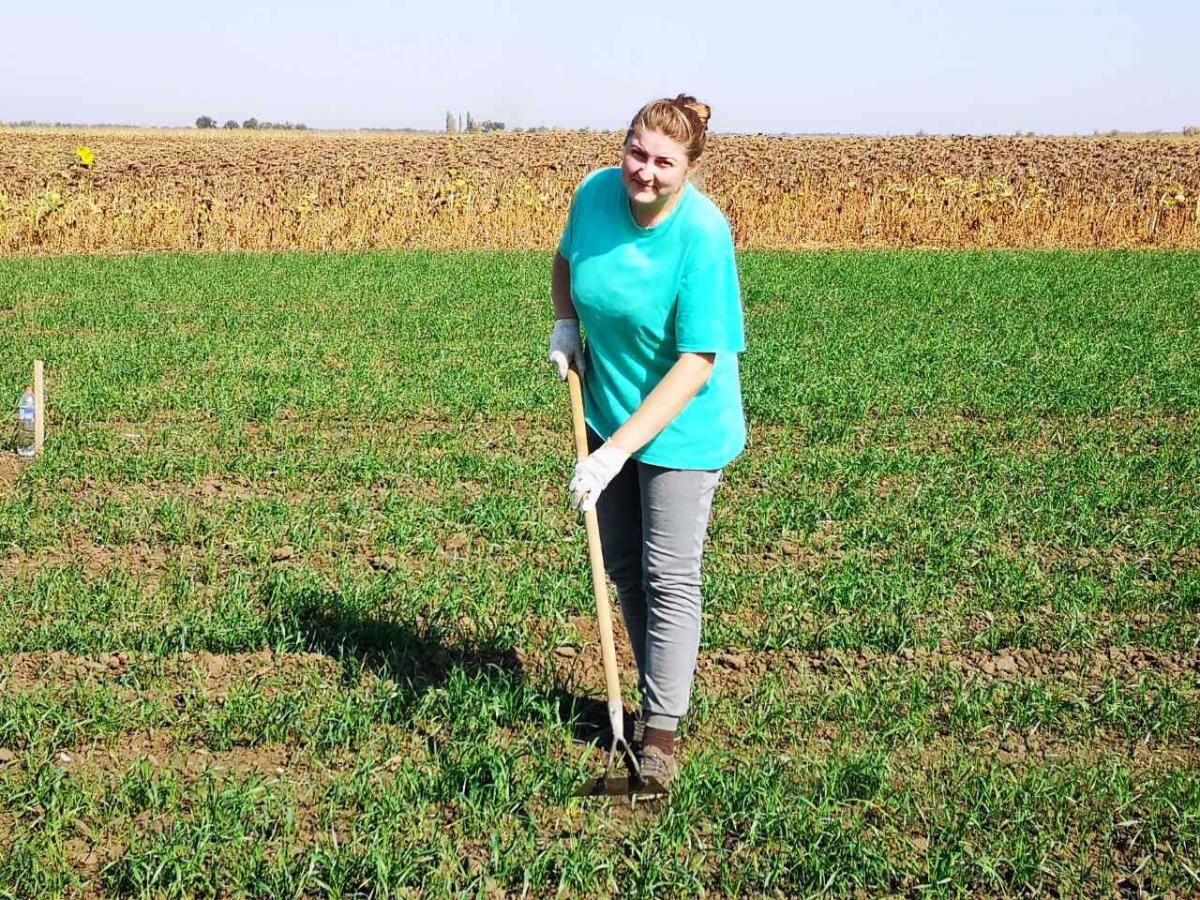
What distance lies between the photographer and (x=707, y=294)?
3.68 meters

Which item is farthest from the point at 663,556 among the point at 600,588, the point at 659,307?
the point at 659,307

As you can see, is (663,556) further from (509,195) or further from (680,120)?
(509,195)

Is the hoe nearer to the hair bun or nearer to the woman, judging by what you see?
the woman

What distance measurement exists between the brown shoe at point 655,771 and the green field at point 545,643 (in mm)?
58

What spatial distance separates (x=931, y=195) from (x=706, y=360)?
965 inches

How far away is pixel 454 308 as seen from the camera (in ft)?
50.0

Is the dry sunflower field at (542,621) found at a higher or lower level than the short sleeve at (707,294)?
lower

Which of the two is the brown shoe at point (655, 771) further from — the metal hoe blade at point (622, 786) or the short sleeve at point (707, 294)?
the short sleeve at point (707, 294)

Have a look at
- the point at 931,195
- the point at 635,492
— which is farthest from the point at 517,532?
the point at 931,195

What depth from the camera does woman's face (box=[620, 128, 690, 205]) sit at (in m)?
3.54

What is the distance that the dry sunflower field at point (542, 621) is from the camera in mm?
3746

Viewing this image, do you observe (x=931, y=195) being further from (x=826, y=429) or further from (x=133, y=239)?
(x=826, y=429)

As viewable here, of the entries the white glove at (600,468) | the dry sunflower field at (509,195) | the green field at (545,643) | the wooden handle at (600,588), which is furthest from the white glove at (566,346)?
the dry sunflower field at (509,195)

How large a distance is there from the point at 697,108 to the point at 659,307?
23.7 inches
